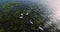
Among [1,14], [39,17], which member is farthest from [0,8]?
[39,17]

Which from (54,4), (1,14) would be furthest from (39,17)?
(1,14)

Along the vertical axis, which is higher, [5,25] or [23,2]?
[23,2]

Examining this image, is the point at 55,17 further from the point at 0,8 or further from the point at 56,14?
the point at 0,8

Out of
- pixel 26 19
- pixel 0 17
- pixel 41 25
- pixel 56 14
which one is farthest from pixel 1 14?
pixel 56 14

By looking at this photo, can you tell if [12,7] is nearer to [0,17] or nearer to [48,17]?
[0,17]

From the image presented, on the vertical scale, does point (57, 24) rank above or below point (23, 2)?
below

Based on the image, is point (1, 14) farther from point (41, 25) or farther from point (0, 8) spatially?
point (41, 25)
